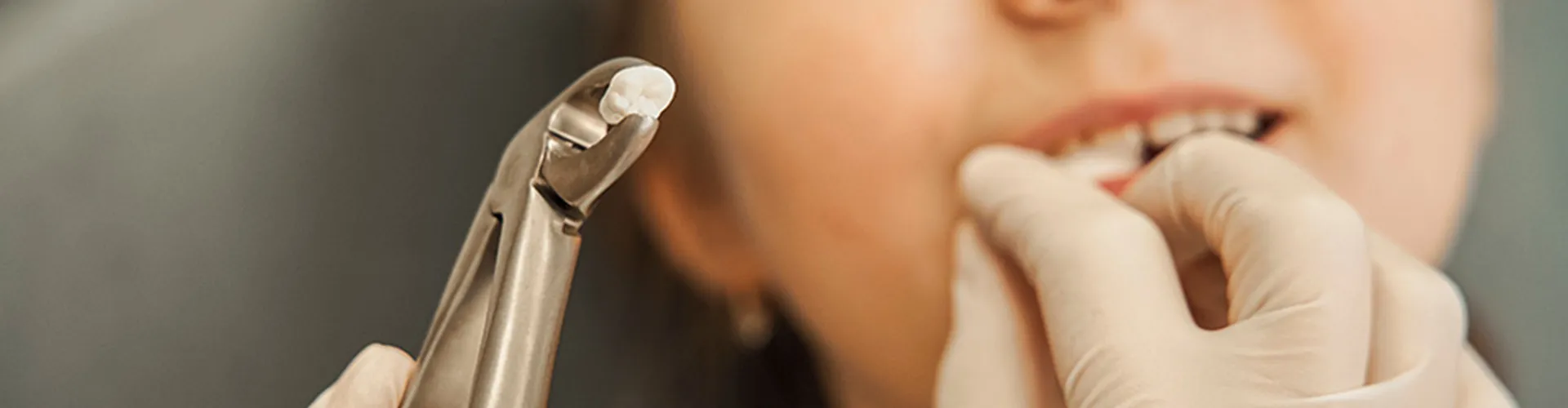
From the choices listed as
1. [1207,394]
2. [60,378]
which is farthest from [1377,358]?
[60,378]

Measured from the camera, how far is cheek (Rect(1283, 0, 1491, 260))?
52 centimetres

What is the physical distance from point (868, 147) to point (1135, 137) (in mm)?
135

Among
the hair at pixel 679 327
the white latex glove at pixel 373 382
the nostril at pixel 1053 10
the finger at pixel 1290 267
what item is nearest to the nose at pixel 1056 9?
the nostril at pixel 1053 10

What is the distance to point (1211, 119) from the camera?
0.53 meters

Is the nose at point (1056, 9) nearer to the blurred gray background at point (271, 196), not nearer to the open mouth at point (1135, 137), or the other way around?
the open mouth at point (1135, 137)

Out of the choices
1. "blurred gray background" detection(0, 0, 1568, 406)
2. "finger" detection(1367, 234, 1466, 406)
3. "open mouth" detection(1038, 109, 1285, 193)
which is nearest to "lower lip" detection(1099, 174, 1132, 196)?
"open mouth" detection(1038, 109, 1285, 193)

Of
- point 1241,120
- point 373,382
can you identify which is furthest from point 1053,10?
point 373,382

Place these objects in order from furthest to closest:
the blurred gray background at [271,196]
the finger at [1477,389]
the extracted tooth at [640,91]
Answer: the blurred gray background at [271,196] → the finger at [1477,389] → the extracted tooth at [640,91]

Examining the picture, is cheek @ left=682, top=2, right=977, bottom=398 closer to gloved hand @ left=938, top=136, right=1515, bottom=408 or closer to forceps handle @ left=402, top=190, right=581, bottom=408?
gloved hand @ left=938, top=136, right=1515, bottom=408

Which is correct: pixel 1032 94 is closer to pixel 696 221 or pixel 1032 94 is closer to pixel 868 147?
pixel 868 147

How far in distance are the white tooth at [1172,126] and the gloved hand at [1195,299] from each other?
0.04 m

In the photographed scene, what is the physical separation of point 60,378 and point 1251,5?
0.62 metres

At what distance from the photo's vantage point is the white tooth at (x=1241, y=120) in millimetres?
536

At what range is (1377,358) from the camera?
0.42 m
